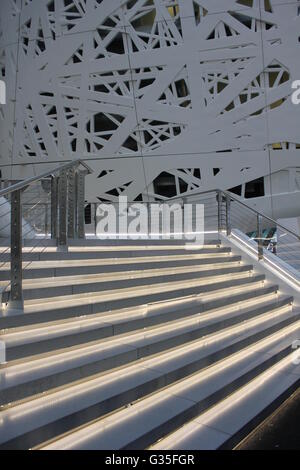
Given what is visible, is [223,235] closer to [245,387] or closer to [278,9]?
[245,387]

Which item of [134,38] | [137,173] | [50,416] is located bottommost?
[50,416]

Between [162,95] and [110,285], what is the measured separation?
11270mm

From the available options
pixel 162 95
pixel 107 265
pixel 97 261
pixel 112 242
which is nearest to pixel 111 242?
pixel 112 242

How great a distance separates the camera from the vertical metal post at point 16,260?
2938 mm

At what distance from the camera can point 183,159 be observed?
1302 centimetres

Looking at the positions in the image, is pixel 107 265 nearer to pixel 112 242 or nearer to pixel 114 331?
pixel 112 242

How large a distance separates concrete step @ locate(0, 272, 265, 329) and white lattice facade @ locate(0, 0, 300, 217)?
27.5 feet

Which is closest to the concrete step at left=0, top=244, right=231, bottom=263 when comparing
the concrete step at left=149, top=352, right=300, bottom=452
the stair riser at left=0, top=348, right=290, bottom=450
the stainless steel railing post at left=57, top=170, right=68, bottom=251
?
the stainless steel railing post at left=57, top=170, right=68, bottom=251

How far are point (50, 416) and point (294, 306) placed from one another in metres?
4.13

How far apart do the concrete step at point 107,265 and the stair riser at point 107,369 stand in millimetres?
1147

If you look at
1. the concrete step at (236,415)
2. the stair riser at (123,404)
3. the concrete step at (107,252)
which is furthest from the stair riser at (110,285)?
A: the concrete step at (236,415)

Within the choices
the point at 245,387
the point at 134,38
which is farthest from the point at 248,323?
the point at 134,38

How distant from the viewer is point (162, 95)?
13586 millimetres

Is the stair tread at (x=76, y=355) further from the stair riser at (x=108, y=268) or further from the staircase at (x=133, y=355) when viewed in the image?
the stair riser at (x=108, y=268)
